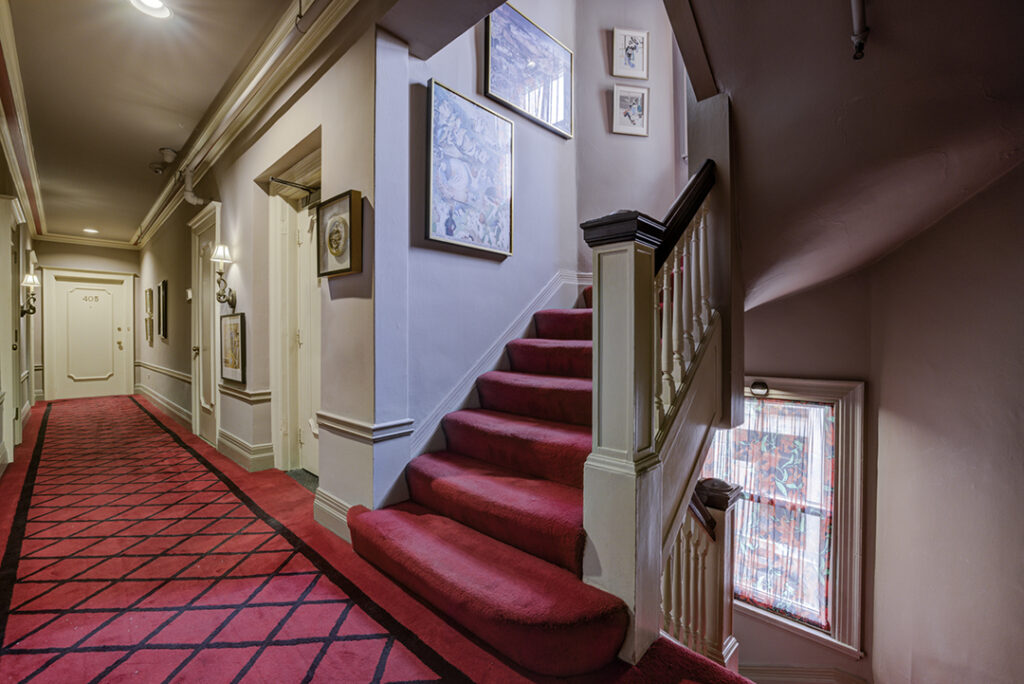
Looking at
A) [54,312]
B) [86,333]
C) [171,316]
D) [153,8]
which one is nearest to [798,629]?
[153,8]

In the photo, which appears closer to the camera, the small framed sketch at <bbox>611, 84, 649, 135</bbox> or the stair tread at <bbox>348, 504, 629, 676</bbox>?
the stair tread at <bbox>348, 504, 629, 676</bbox>

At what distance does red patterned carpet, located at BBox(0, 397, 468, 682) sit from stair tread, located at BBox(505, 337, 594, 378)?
1419 mm

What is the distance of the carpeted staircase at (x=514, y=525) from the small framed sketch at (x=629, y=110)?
7.22 ft

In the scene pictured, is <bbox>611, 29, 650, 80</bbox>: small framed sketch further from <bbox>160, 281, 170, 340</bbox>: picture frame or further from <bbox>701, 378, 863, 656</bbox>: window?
<bbox>160, 281, 170, 340</bbox>: picture frame

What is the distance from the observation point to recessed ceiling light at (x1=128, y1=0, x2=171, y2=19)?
7.56ft

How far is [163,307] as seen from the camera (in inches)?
233

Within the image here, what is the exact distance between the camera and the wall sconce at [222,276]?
138 inches

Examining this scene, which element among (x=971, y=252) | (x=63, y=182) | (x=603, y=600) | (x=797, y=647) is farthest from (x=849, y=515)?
→ (x=63, y=182)

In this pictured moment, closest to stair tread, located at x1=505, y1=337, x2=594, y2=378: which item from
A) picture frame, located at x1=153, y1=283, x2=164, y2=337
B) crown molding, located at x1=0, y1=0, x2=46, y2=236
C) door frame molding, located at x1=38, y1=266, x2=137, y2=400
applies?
crown molding, located at x1=0, y1=0, x2=46, y2=236

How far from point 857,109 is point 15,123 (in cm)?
556

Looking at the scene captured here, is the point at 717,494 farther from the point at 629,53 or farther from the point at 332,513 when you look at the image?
the point at 629,53

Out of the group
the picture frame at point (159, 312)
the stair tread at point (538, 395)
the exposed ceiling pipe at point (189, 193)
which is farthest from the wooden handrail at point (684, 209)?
the picture frame at point (159, 312)

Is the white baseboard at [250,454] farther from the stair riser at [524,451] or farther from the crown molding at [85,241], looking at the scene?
the crown molding at [85,241]

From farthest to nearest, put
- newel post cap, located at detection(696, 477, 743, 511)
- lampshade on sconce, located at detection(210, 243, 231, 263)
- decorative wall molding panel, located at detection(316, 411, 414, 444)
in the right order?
lampshade on sconce, located at detection(210, 243, 231, 263) → newel post cap, located at detection(696, 477, 743, 511) → decorative wall molding panel, located at detection(316, 411, 414, 444)
